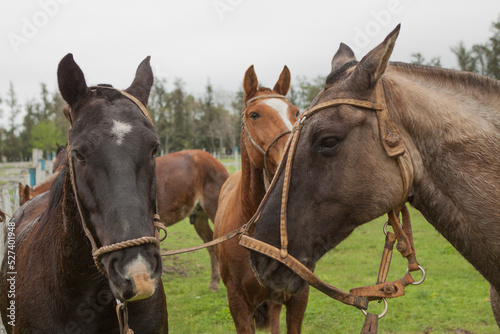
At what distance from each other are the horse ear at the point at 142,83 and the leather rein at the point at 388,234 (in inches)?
51.2

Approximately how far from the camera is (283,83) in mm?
4727

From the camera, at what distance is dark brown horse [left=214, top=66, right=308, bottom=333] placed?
373 cm

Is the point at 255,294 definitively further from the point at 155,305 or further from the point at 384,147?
the point at 384,147

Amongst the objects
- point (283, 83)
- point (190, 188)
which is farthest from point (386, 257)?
point (190, 188)

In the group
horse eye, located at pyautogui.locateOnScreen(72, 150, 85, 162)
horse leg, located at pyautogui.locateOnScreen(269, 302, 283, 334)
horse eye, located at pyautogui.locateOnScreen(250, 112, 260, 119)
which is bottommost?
horse leg, located at pyautogui.locateOnScreen(269, 302, 283, 334)

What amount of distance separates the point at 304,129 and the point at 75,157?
142 centimetres

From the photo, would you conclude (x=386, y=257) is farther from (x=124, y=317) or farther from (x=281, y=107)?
(x=281, y=107)

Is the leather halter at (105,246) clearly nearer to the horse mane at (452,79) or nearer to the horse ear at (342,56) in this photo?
the horse ear at (342,56)

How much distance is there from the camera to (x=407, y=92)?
7.26 feet

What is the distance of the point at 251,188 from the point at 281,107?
0.94 meters

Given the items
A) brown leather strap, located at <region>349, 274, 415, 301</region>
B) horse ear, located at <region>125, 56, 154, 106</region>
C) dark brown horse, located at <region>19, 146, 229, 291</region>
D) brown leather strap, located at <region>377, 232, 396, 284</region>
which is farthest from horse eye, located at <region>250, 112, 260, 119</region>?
dark brown horse, located at <region>19, 146, 229, 291</region>

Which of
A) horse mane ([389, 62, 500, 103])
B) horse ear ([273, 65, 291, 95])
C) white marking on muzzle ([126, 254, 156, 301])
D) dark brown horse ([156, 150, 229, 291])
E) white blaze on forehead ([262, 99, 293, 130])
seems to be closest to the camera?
white marking on muzzle ([126, 254, 156, 301])

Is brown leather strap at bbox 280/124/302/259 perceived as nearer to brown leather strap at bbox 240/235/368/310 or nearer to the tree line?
brown leather strap at bbox 240/235/368/310

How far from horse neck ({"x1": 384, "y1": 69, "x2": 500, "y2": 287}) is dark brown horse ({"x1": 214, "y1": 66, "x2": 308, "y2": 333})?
1.62 metres
